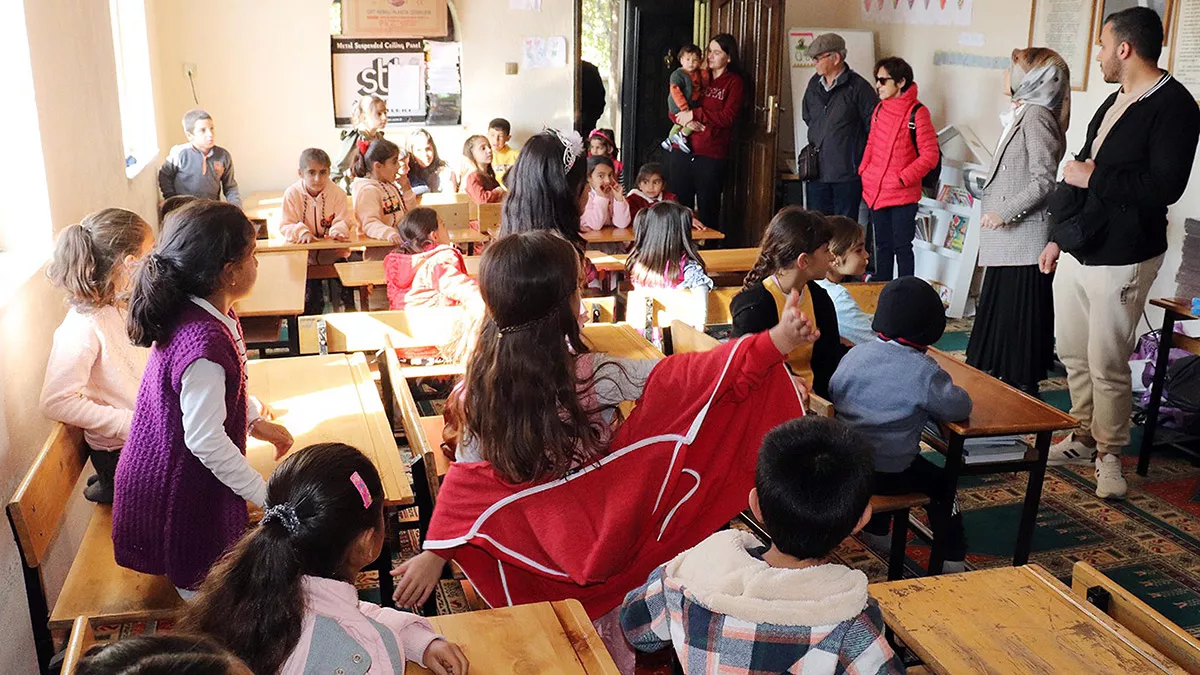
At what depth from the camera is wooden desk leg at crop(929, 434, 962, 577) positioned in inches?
115

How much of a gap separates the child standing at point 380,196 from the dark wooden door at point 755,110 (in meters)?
2.81

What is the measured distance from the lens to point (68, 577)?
230 cm

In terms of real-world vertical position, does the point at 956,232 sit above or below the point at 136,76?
below

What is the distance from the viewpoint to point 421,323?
3445mm

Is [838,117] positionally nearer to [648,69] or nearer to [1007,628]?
[648,69]

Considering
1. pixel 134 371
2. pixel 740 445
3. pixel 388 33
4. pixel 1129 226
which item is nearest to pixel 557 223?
pixel 740 445

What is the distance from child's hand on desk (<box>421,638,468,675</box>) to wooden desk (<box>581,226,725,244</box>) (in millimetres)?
4199

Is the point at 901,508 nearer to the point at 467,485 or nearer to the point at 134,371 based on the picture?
the point at 467,485

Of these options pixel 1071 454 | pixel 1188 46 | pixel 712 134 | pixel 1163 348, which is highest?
pixel 1188 46

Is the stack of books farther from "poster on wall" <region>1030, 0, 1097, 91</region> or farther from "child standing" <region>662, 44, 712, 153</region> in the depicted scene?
"child standing" <region>662, 44, 712, 153</region>

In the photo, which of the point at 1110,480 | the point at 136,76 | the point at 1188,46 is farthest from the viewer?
the point at 136,76

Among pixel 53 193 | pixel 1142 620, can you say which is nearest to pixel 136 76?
pixel 53 193

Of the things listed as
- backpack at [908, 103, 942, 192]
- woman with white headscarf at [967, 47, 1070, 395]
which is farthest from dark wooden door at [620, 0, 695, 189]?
woman with white headscarf at [967, 47, 1070, 395]

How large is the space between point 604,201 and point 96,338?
3.76 metres
